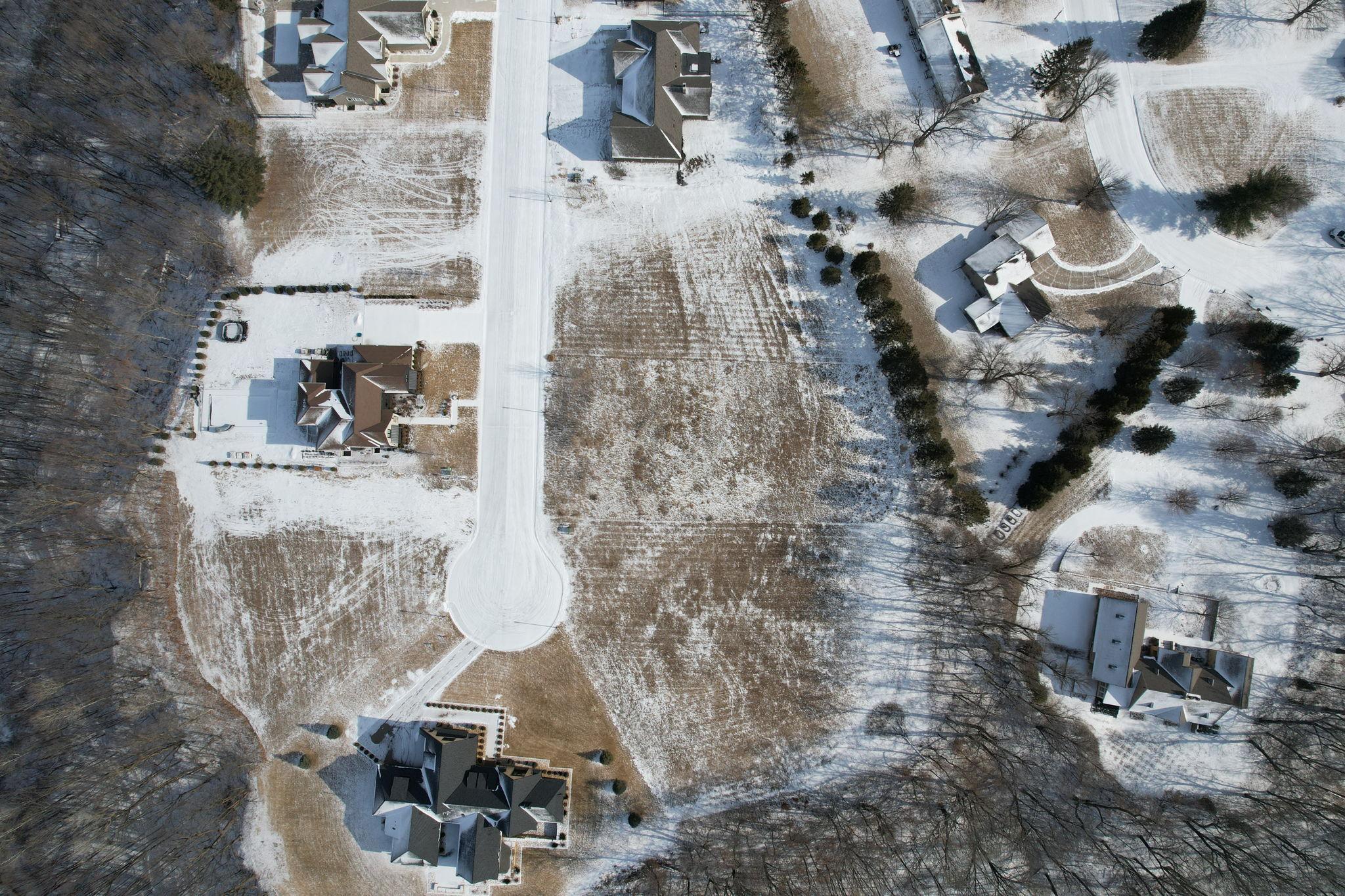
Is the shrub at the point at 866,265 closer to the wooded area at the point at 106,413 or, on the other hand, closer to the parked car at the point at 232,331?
the parked car at the point at 232,331

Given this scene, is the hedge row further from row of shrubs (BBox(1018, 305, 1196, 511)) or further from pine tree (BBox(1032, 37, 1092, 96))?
pine tree (BBox(1032, 37, 1092, 96))

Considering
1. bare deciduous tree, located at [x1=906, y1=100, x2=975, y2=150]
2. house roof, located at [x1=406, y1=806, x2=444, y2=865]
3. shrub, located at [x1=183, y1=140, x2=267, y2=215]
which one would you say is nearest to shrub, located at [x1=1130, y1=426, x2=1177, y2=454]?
bare deciduous tree, located at [x1=906, y1=100, x2=975, y2=150]

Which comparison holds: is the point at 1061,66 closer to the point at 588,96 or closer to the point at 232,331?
Answer: the point at 588,96

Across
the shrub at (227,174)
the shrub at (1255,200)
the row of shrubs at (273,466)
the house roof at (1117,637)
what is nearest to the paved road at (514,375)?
the row of shrubs at (273,466)

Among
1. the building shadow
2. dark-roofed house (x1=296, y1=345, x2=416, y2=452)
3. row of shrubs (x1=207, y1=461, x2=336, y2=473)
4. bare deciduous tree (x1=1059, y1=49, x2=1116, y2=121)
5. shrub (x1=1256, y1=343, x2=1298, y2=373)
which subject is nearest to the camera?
dark-roofed house (x1=296, y1=345, x2=416, y2=452)

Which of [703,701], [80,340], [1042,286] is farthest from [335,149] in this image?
[1042,286]

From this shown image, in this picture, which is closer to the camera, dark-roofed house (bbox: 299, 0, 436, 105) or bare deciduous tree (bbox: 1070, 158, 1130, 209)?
dark-roofed house (bbox: 299, 0, 436, 105)

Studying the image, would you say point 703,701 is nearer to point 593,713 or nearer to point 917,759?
point 593,713
